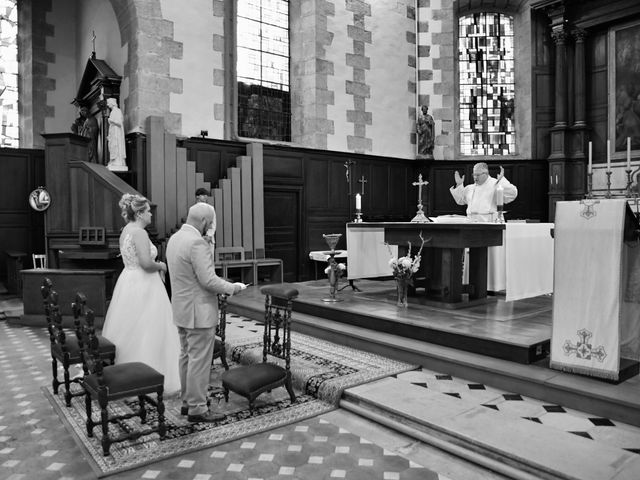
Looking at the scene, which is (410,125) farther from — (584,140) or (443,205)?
(584,140)

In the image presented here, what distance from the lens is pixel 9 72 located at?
12.1m

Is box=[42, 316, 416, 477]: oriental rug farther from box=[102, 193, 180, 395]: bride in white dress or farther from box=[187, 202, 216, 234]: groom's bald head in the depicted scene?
box=[187, 202, 216, 234]: groom's bald head

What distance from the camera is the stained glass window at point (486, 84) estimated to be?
41.1ft

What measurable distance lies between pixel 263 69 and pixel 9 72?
587 centimetres

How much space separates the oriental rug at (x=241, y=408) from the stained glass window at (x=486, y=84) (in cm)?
855

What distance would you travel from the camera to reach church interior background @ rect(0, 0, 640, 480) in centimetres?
605

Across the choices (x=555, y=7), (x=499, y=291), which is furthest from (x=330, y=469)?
(x=555, y=7)

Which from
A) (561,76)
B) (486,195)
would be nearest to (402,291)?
(486,195)

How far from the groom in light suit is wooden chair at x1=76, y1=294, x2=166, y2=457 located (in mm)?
299

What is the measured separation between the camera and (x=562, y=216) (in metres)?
4.21

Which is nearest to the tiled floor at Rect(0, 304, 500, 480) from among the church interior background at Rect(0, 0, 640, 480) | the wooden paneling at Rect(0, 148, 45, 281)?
the church interior background at Rect(0, 0, 640, 480)

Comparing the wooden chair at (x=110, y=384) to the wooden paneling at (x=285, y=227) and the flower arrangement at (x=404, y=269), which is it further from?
the wooden paneling at (x=285, y=227)

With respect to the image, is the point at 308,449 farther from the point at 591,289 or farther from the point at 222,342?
the point at 591,289

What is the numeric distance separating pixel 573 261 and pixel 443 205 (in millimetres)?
8466
